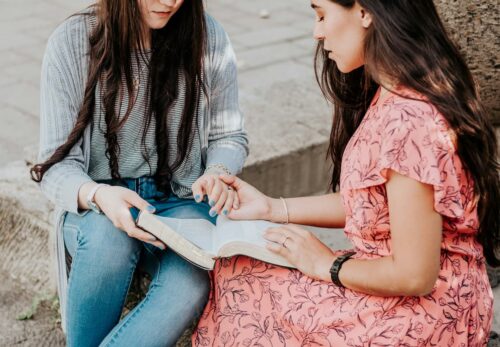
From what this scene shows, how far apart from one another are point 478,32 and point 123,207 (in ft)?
4.57

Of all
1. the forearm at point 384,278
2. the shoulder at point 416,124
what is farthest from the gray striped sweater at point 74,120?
the shoulder at point 416,124

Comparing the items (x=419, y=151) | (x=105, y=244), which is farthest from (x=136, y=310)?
(x=419, y=151)

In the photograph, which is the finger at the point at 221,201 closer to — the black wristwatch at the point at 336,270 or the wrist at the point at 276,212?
the wrist at the point at 276,212

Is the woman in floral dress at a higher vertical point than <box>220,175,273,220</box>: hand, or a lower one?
higher

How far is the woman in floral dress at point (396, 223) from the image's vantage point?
6.12 ft

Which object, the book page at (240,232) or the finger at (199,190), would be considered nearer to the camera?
the book page at (240,232)

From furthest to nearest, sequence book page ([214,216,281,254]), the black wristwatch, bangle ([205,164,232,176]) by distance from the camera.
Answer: bangle ([205,164,232,176]) < book page ([214,216,281,254]) < the black wristwatch

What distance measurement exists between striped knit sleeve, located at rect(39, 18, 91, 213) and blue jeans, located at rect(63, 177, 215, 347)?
0.33ft

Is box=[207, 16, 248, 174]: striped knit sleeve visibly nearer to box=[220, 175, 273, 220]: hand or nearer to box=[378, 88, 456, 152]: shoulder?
box=[220, 175, 273, 220]: hand

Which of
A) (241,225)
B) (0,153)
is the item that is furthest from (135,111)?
(0,153)

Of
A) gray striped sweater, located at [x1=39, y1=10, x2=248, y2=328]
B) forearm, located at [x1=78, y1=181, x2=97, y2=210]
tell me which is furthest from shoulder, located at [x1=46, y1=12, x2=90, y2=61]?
forearm, located at [x1=78, y1=181, x2=97, y2=210]

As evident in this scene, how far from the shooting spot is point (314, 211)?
239 cm

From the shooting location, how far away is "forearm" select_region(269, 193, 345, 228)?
93.8 inches

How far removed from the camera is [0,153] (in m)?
4.25
